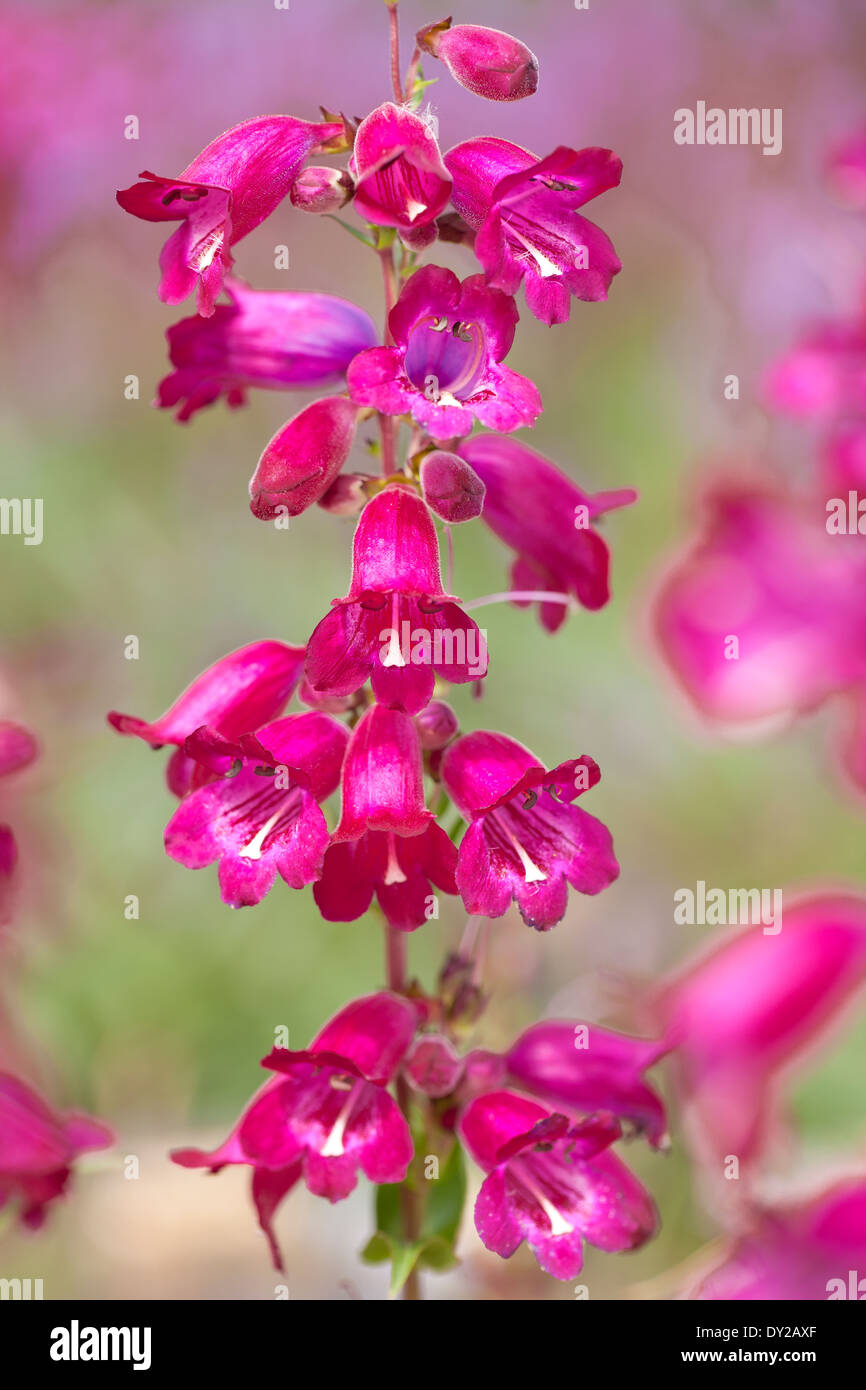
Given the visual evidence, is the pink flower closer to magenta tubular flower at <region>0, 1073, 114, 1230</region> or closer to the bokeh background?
magenta tubular flower at <region>0, 1073, 114, 1230</region>

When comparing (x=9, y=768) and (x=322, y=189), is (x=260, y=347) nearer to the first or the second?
(x=322, y=189)

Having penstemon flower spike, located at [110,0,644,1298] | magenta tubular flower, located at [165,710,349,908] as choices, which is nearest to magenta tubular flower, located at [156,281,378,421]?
penstemon flower spike, located at [110,0,644,1298]

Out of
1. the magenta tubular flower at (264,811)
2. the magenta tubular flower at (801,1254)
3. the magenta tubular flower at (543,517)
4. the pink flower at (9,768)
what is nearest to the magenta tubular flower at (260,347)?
the magenta tubular flower at (543,517)

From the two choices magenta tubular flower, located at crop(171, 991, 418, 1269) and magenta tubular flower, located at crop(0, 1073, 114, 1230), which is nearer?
magenta tubular flower, located at crop(171, 991, 418, 1269)

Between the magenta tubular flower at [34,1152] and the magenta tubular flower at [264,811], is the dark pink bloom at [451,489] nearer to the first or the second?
the magenta tubular flower at [264,811]

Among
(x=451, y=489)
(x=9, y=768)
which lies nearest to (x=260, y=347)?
(x=451, y=489)

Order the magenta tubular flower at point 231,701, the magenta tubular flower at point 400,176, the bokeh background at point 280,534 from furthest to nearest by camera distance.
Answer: the bokeh background at point 280,534, the magenta tubular flower at point 231,701, the magenta tubular flower at point 400,176

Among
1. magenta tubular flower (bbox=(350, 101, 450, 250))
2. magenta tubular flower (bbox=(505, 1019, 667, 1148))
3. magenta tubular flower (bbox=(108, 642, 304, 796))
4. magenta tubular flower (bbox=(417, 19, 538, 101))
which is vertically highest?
magenta tubular flower (bbox=(417, 19, 538, 101))
